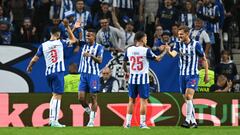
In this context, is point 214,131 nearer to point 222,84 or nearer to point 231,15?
point 222,84

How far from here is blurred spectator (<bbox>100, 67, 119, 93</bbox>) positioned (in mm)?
21266

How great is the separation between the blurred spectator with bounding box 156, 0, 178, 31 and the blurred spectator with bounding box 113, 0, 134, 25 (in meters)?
1.18

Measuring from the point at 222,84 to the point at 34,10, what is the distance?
21.4 ft

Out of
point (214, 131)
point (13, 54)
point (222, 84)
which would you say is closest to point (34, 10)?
point (13, 54)

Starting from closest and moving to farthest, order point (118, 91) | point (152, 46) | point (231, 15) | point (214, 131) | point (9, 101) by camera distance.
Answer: point (214, 131) → point (9, 101) → point (118, 91) → point (152, 46) → point (231, 15)

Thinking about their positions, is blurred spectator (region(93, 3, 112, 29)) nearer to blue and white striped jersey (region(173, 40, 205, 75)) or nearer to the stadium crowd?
the stadium crowd

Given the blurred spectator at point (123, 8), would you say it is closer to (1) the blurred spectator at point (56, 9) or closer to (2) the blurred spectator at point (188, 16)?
(1) the blurred spectator at point (56, 9)

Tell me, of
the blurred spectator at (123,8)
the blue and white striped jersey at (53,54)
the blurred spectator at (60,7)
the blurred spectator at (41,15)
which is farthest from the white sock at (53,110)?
the blurred spectator at (123,8)

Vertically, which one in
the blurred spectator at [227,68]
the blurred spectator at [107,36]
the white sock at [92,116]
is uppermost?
the blurred spectator at [107,36]

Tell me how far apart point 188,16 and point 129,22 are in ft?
6.15

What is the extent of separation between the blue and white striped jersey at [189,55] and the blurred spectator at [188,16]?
5.94 meters

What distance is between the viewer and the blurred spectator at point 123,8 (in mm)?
24453

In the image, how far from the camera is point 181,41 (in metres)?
17.9

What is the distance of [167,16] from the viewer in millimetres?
23859
